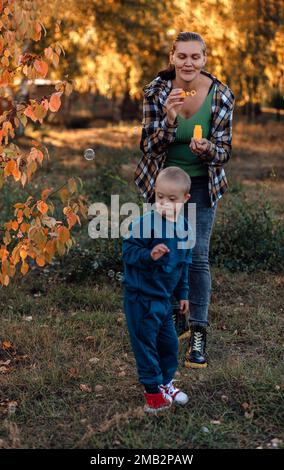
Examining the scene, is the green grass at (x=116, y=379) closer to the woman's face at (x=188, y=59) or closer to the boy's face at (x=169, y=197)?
the boy's face at (x=169, y=197)

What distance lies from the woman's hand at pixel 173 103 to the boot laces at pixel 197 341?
130cm

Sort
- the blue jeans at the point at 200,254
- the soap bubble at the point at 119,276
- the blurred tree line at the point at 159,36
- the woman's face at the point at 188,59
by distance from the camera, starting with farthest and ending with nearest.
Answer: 1. the blurred tree line at the point at 159,36
2. the soap bubble at the point at 119,276
3. the blue jeans at the point at 200,254
4. the woman's face at the point at 188,59

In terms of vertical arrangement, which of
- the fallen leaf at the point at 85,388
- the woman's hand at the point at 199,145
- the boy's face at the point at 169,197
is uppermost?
the woman's hand at the point at 199,145

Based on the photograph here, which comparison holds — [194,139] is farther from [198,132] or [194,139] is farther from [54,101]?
[54,101]

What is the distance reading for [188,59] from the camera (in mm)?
4137

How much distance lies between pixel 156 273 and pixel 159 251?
0.22 meters

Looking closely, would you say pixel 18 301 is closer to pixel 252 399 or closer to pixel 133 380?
pixel 133 380

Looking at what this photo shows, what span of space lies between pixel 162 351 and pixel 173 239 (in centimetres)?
59

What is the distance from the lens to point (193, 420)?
366 centimetres

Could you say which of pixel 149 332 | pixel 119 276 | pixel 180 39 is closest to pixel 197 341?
pixel 149 332

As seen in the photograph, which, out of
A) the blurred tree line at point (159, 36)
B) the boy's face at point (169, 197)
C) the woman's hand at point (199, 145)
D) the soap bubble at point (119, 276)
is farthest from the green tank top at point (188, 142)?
the blurred tree line at point (159, 36)

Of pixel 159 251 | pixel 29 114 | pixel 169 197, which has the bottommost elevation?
pixel 159 251

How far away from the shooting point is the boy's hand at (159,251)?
3.34m

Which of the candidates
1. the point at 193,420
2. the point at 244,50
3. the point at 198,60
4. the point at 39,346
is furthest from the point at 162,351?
the point at 244,50
